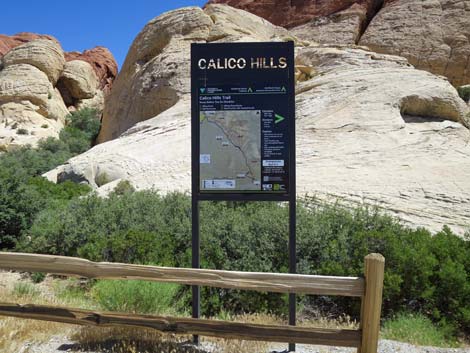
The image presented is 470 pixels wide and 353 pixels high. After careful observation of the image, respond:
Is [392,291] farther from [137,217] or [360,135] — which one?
[360,135]

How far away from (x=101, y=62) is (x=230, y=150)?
217ft

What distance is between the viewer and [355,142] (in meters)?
12.7

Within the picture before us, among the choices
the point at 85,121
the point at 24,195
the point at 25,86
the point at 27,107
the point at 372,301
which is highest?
the point at 25,86

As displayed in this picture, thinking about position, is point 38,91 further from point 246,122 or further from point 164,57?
point 246,122

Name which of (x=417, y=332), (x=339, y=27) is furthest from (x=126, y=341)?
(x=339, y=27)

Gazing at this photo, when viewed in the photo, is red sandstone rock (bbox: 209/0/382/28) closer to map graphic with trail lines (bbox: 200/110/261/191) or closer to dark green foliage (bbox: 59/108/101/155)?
dark green foliage (bbox: 59/108/101/155)

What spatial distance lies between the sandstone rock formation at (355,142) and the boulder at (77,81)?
1219 inches

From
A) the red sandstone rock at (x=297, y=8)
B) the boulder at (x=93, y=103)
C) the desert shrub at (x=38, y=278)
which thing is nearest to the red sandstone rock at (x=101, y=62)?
the boulder at (x=93, y=103)

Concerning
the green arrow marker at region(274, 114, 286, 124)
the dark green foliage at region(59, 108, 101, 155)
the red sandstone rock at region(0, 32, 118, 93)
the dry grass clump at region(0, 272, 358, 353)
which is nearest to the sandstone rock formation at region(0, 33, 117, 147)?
the dark green foliage at region(59, 108, 101, 155)

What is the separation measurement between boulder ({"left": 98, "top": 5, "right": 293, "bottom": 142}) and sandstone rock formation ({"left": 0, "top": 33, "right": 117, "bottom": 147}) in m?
13.3

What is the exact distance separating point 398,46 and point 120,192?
30.1 metres

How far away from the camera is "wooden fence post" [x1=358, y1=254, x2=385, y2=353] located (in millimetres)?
3257

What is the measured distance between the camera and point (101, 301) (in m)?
4.88

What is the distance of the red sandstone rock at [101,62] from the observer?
63125mm
